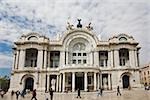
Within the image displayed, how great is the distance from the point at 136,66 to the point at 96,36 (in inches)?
443

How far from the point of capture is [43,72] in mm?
52906

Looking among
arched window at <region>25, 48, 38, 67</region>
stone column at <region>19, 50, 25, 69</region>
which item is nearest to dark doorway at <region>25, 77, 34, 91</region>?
stone column at <region>19, 50, 25, 69</region>

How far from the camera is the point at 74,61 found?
183ft

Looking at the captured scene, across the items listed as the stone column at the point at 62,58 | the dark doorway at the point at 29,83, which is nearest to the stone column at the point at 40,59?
the dark doorway at the point at 29,83

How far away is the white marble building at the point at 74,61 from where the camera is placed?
5141cm

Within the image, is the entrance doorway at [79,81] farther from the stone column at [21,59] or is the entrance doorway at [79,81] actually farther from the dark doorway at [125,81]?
the stone column at [21,59]

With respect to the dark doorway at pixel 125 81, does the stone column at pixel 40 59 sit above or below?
above

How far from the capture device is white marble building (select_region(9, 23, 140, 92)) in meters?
51.4

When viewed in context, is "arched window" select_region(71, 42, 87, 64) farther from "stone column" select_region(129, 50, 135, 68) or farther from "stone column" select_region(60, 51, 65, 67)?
"stone column" select_region(129, 50, 135, 68)

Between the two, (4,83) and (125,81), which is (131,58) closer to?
(125,81)

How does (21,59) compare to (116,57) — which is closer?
(21,59)

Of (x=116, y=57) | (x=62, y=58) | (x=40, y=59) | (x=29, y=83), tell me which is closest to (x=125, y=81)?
(x=116, y=57)

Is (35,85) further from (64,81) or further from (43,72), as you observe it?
(64,81)

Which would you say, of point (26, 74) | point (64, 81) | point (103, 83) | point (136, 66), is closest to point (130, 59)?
point (136, 66)
